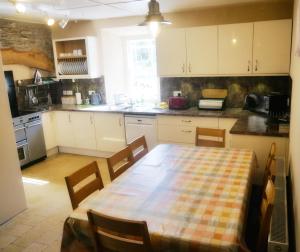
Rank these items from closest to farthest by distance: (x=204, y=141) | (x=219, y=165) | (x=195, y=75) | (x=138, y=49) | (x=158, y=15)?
(x=158, y=15) < (x=219, y=165) < (x=204, y=141) < (x=195, y=75) < (x=138, y=49)

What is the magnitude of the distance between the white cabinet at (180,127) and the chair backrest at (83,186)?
1.97 m

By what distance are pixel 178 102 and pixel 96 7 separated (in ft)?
5.43

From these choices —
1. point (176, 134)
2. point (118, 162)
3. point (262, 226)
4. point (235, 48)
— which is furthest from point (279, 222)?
point (235, 48)

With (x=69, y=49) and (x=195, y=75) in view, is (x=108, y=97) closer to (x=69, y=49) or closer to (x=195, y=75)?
(x=69, y=49)

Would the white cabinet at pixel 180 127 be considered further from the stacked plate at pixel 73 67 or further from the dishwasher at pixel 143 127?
the stacked plate at pixel 73 67

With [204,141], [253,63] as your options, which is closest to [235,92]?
[253,63]

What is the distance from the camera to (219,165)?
2.31 metres

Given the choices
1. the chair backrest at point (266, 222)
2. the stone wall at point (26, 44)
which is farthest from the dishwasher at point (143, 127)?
the chair backrest at point (266, 222)

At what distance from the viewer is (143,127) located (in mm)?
4254

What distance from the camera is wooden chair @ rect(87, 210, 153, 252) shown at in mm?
1359

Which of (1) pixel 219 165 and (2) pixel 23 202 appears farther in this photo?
(2) pixel 23 202

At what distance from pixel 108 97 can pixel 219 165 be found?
10.1 ft

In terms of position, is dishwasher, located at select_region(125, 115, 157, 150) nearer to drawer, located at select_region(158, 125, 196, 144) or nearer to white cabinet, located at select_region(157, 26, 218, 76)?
drawer, located at select_region(158, 125, 196, 144)

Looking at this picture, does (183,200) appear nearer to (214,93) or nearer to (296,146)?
(296,146)
